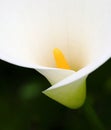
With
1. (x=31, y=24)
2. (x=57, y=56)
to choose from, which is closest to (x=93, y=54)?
(x=57, y=56)

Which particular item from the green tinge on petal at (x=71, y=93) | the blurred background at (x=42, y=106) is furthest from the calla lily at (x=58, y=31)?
the blurred background at (x=42, y=106)

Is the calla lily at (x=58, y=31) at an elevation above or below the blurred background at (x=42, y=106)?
above

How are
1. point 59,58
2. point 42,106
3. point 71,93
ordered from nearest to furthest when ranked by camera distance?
point 71,93
point 59,58
point 42,106

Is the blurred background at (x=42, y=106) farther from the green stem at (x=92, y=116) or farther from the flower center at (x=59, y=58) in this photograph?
the flower center at (x=59, y=58)

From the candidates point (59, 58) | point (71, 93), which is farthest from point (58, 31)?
point (71, 93)

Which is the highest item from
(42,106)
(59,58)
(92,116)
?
(59,58)

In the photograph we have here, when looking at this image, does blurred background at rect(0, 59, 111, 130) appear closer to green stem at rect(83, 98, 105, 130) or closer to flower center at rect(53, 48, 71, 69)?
green stem at rect(83, 98, 105, 130)

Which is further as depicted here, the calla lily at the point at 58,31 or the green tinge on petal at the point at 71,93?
the calla lily at the point at 58,31

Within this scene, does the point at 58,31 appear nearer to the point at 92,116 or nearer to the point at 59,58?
the point at 59,58
